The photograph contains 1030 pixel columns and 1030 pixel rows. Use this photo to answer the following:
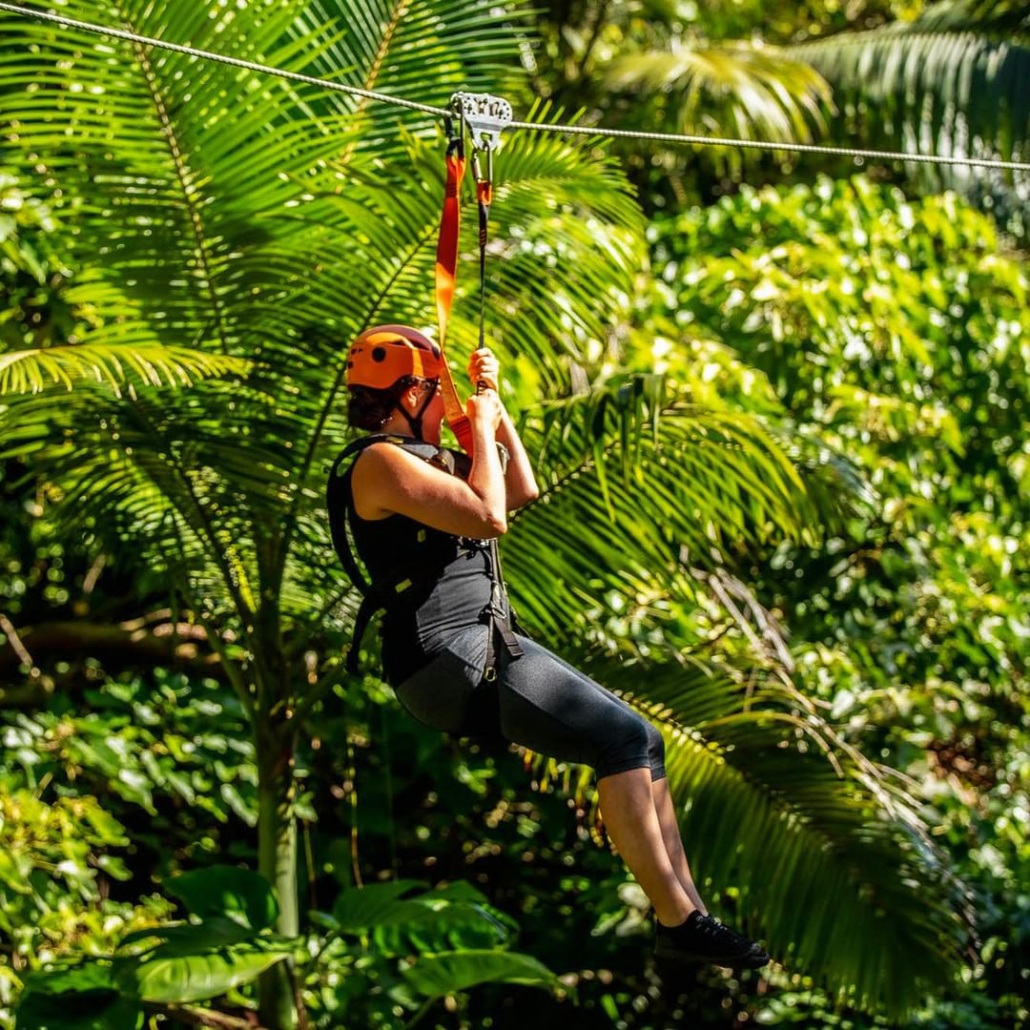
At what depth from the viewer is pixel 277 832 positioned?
4.99 metres

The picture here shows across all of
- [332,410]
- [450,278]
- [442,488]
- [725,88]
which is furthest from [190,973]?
[725,88]

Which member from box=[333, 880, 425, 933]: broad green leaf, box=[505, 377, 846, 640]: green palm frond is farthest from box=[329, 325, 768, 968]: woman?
box=[333, 880, 425, 933]: broad green leaf

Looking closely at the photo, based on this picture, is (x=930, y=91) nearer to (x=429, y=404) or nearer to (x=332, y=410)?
(x=332, y=410)

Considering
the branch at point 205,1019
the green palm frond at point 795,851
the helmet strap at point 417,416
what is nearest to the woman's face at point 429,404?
the helmet strap at point 417,416

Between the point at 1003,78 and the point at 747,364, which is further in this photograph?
the point at 1003,78

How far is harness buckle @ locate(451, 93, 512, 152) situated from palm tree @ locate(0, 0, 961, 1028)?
0.93 meters

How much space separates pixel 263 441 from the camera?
183 inches

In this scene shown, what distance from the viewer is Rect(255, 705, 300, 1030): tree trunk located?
496 centimetres

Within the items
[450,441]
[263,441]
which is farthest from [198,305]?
[450,441]

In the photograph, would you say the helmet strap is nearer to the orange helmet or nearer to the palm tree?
the orange helmet

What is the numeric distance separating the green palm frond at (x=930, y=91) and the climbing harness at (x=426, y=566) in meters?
6.56

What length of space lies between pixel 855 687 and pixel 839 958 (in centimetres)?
162

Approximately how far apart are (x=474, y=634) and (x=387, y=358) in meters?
0.64

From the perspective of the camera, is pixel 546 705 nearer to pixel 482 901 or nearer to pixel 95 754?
pixel 482 901
